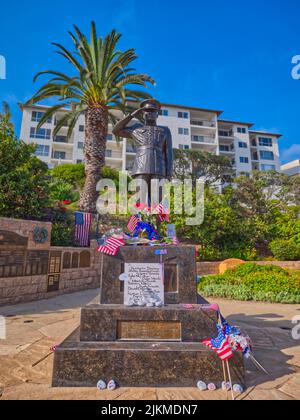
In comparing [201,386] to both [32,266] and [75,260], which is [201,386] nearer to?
[32,266]

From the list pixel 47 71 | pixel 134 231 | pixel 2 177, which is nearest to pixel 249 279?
pixel 134 231

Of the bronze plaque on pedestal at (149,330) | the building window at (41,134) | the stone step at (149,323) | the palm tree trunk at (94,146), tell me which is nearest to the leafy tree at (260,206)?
the palm tree trunk at (94,146)

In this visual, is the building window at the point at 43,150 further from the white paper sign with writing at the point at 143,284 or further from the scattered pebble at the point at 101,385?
the scattered pebble at the point at 101,385

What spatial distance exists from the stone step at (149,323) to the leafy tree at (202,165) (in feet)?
90.3

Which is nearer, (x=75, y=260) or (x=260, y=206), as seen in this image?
(x=75, y=260)

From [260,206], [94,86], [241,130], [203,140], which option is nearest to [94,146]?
[94,86]

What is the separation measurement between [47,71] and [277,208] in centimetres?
1949

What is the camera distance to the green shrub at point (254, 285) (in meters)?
8.55

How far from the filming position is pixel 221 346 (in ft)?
9.44

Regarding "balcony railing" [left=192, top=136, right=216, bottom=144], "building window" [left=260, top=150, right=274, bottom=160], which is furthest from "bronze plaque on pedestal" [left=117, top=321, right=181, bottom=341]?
"building window" [left=260, top=150, right=274, bottom=160]

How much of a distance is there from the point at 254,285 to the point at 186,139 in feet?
113

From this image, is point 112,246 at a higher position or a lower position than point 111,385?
higher

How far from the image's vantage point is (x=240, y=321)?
18.9 ft
